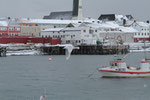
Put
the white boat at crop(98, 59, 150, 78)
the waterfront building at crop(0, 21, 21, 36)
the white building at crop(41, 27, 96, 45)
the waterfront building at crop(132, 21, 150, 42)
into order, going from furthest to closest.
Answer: the waterfront building at crop(132, 21, 150, 42), the waterfront building at crop(0, 21, 21, 36), the white building at crop(41, 27, 96, 45), the white boat at crop(98, 59, 150, 78)

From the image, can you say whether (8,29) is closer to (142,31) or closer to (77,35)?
A: (77,35)

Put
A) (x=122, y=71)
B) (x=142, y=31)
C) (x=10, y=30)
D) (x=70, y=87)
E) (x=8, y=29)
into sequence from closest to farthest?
1. (x=70, y=87)
2. (x=122, y=71)
3. (x=8, y=29)
4. (x=10, y=30)
5. (x=142, y=31)

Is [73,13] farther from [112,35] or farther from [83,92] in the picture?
[83,92]

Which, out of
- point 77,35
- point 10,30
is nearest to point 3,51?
point 77,35

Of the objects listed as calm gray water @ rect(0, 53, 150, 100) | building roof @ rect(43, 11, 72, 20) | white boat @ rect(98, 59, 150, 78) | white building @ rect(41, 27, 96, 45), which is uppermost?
building roof @ rect(43, 11, 72, 20)

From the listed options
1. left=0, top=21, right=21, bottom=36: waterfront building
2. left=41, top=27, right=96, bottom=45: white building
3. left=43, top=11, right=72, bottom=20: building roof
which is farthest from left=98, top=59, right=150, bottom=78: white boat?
left=43, top=11, right=72, bottom=20: building roof

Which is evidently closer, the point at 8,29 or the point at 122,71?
the point at 122,71

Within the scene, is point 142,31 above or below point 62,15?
below

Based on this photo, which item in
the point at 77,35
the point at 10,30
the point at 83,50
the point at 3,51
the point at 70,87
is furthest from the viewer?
the point at 10,30

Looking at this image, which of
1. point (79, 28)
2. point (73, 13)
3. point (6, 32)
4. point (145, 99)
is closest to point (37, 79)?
point (145, 99)

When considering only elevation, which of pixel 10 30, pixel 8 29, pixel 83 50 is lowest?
pixel 83 50

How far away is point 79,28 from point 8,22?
28.0 metres

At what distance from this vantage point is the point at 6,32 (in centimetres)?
12975

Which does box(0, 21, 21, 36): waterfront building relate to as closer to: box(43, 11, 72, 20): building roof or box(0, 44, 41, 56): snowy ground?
box(0, 44, 41, 56): snowy ground
